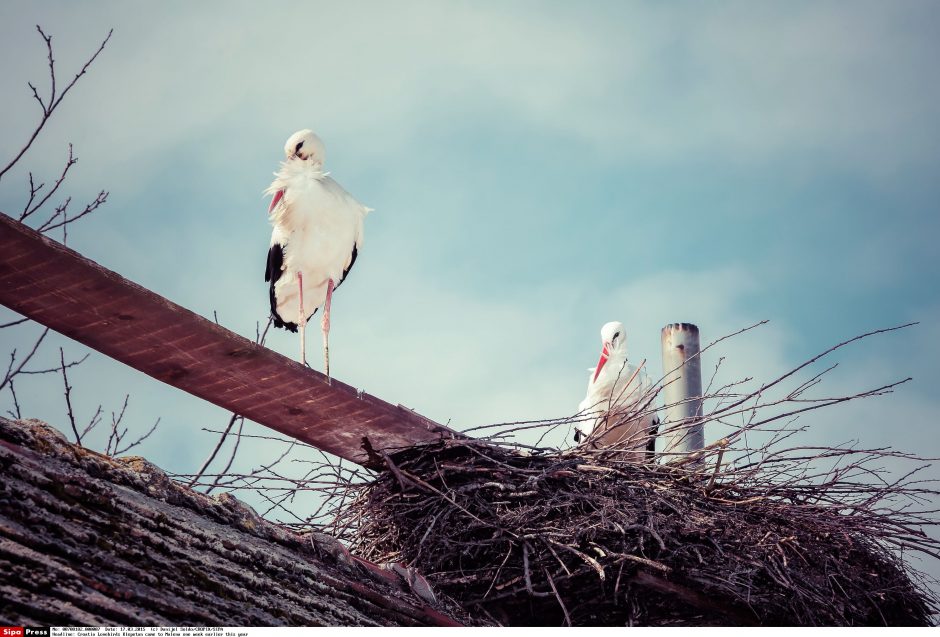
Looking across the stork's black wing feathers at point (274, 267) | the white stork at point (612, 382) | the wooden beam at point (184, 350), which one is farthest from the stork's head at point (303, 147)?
the wooden beam at point (184, 350)

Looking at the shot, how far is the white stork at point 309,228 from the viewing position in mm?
5551

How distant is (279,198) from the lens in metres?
5.57

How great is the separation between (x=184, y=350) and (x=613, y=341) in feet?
14.3

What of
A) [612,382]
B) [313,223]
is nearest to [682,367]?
[612,382]

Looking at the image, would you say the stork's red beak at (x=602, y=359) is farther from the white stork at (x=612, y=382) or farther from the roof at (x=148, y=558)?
the roof at (x=148, y=558)

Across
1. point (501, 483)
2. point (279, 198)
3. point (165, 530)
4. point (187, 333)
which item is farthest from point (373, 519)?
point (279, 198)

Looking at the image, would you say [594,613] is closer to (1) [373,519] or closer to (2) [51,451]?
(1) [373,519]

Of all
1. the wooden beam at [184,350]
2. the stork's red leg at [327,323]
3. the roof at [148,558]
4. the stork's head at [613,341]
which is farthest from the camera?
the stork's head at [613,341]

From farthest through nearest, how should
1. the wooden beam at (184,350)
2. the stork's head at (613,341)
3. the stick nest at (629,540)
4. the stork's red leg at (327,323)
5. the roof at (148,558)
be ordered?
the stork's head at (613,341), the stork's red leg at (327,323), the stick nest at (629,540), the wooden beam at (184,350), the roof at (148,558)

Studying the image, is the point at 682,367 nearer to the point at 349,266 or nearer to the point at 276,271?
the point at 349,266

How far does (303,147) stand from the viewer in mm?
5707

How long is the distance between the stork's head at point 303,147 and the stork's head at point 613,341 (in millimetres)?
2276

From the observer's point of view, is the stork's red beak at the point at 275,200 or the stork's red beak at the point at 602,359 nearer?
the stork's red beak at the point at 275,200

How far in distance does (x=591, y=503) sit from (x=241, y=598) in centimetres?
158
